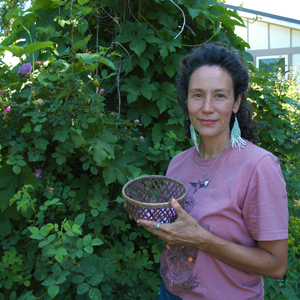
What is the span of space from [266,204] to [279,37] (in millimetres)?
10101

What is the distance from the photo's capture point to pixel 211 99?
50.1 inches

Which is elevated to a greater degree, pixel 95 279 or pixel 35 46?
pixel 35 46

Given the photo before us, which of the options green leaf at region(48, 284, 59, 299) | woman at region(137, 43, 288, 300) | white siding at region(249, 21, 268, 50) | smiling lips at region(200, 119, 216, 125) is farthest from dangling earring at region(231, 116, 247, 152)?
white siding at region(249, 21, 268, 50)

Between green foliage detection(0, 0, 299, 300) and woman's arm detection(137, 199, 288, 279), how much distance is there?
361 millimetres

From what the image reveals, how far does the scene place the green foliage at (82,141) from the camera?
4.69 feet

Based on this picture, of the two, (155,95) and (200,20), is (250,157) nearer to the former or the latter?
(155,95)

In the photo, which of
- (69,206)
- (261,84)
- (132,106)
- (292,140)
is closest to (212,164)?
(69,206)

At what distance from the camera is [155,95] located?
224cm

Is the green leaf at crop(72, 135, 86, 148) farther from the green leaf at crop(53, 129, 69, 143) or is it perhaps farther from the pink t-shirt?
the pink t-shirt

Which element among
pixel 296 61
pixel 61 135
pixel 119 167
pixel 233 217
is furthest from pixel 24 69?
pixel 296 61

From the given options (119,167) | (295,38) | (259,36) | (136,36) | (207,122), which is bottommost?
(119,167)

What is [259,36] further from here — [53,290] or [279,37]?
[53,290]

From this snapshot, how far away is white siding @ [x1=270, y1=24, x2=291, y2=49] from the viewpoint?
9219mm

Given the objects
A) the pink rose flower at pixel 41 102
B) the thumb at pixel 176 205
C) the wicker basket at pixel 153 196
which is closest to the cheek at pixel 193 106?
the wicker basket at pixel 153 196
